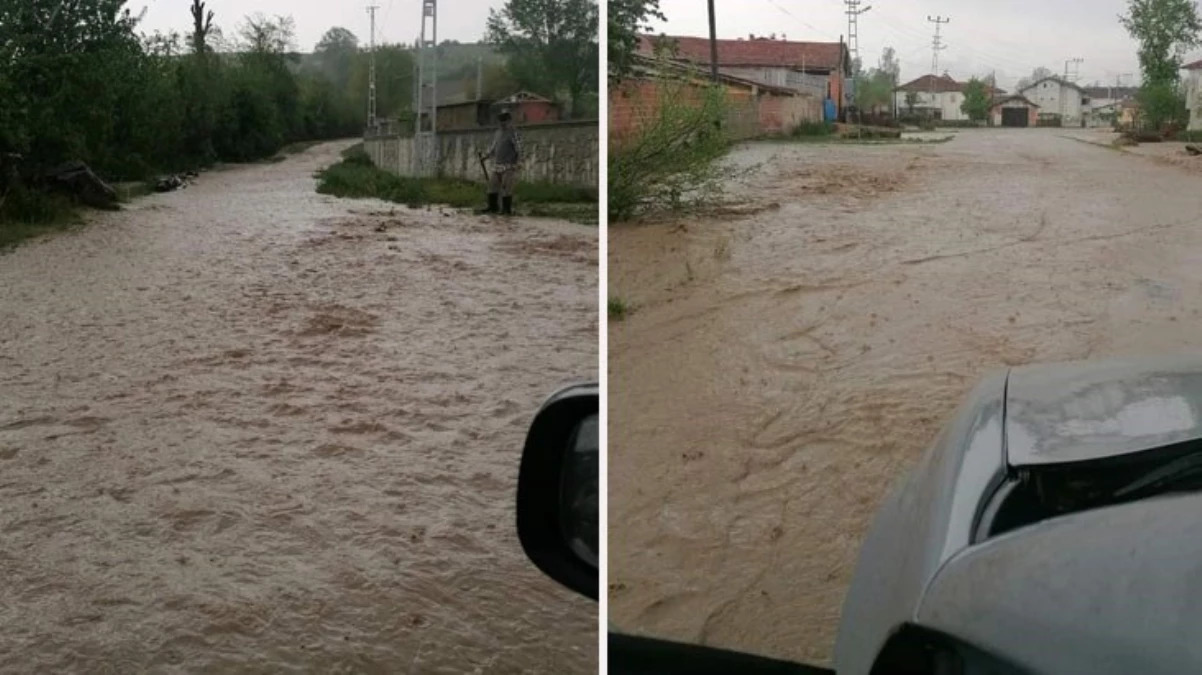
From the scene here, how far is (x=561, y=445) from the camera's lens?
0.67m

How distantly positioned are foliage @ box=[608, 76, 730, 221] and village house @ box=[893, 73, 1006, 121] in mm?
301

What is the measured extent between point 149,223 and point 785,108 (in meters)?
1.49

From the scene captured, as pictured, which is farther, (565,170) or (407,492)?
(407,492)

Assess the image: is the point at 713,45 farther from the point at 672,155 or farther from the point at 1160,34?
the point at 1160,34

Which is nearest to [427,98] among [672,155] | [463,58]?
[463,58]

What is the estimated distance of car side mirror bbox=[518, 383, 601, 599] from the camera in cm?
66

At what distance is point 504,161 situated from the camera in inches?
65.0

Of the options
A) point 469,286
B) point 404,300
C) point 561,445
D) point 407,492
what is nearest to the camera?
point 561,445

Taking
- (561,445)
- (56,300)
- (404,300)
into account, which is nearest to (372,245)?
(404,300)

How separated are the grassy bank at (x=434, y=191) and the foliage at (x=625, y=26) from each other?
23 cm

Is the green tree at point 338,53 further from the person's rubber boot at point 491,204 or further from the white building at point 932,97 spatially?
the white building at point 932,97

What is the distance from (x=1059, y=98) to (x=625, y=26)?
64 cm

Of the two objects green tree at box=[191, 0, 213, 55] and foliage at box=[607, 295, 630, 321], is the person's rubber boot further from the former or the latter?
green tree at box=[191, 0, 213, 55]

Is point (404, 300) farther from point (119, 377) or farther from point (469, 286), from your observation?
point (119, 377)
